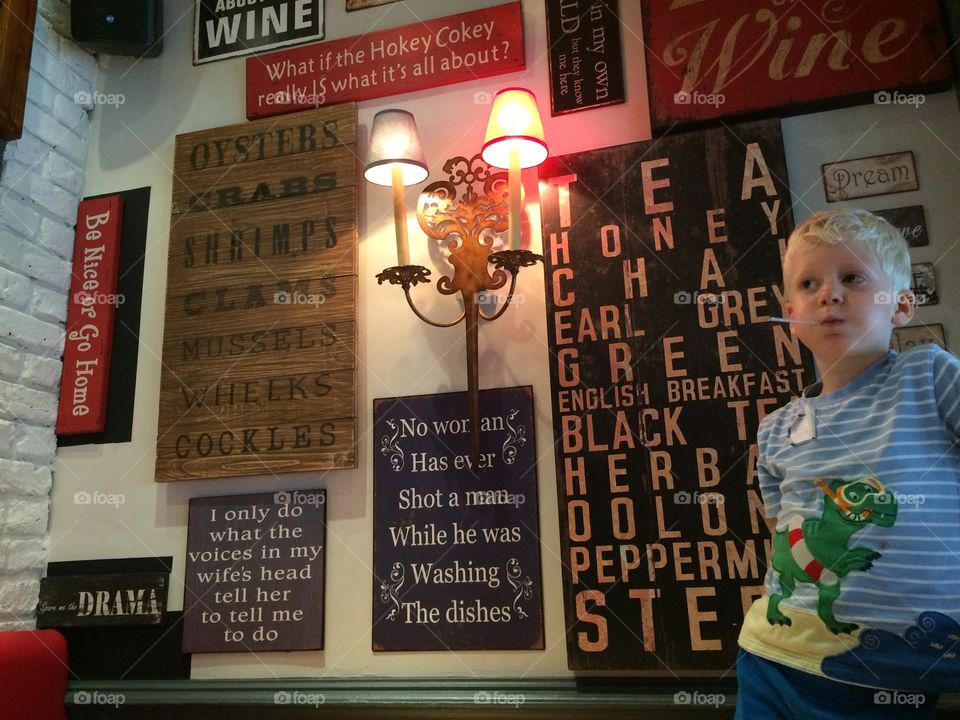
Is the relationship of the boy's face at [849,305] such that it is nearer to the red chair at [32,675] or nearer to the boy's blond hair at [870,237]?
the boy's blond hair at [870,237]

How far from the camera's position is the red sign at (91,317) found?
2439 millimetres

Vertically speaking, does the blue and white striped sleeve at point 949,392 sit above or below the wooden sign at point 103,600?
above

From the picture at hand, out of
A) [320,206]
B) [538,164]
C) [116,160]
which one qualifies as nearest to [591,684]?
[538,164]

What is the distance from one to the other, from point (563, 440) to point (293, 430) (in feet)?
2.63

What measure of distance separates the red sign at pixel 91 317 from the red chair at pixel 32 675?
634 millimetres

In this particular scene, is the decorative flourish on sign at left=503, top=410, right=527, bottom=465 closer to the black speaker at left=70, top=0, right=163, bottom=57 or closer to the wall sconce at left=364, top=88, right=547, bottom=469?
the wall sconce at left=364, top=88, right=547, bottom=469

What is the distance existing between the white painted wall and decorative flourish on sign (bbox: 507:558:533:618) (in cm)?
5

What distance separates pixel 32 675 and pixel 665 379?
1.93 meters

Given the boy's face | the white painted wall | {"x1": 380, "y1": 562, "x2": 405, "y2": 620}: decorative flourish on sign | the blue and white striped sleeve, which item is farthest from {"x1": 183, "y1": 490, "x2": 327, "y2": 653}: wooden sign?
the blue and white striped sleeve

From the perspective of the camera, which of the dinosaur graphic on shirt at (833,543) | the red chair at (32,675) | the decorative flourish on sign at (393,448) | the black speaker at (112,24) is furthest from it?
the black speaker at (112,24)

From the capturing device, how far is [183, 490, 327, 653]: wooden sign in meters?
2.12

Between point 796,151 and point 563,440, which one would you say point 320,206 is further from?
point 796,151

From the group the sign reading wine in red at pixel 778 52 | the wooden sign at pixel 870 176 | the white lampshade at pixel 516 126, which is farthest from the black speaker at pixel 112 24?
the wooden sign at pixel 870 176

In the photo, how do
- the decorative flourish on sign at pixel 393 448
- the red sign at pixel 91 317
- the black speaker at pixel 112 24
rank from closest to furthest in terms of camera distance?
the decorative flourish on sign at pixel 393 448 → the red sign at pixel 91 317 → the black speaker at pixel 112 24
